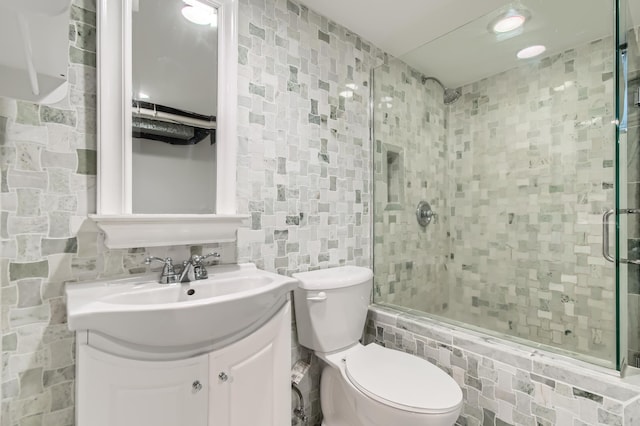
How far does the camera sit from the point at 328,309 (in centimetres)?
144

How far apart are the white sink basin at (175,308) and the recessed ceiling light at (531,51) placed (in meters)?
1.89

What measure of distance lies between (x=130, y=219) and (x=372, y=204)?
137 cm

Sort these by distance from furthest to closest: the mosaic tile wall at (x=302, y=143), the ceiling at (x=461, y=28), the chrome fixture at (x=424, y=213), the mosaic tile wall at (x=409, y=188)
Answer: the chrome fixture at (x=424, y=213)
the mosaic tile wall at (x=409, y=188)
the ceiling at (x=461, y=28)
the mosaic tile wall at (x=302, y=143)

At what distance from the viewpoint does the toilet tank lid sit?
1.42 metres

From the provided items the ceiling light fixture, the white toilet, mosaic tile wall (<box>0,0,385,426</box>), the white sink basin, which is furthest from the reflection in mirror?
the white toilet

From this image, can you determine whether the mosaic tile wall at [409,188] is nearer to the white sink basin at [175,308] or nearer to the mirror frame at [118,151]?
the white sink basin at [175,308]

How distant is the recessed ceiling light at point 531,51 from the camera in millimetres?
1736

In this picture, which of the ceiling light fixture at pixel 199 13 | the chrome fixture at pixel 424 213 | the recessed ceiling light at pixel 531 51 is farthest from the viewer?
the chrome fixture at pixel 424 213

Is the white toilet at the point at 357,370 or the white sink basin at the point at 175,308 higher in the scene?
the white sink basin at the point at 175,308

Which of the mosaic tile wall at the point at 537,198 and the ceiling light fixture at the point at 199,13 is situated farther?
the mosaic tile wall at the point at 537,198

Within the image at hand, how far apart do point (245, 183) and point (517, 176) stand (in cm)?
179

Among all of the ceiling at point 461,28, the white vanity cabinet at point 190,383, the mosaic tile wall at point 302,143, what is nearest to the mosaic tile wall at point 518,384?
the mosaic tile wall at point 302,143

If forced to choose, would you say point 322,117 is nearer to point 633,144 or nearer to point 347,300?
point 347,300

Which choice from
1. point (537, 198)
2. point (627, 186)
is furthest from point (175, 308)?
point (537, 198)
